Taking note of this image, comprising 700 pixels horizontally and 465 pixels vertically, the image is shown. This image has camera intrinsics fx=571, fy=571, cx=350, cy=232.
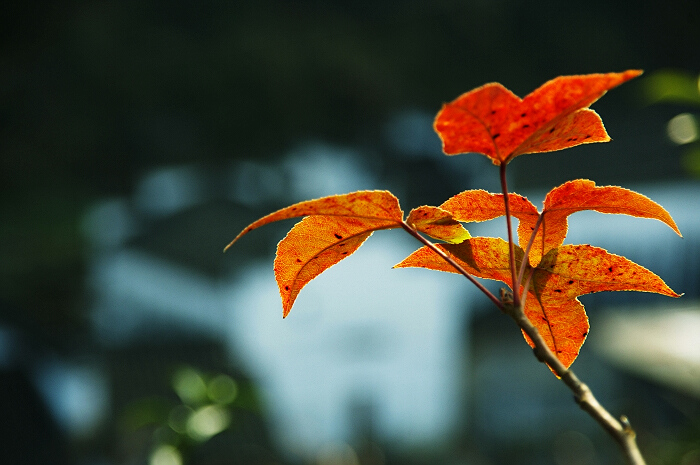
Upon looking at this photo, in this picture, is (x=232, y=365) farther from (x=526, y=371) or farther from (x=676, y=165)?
(x=676, y=165)

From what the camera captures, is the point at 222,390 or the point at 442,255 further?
the point at 222,390

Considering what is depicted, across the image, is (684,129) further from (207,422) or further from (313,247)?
(207,422)

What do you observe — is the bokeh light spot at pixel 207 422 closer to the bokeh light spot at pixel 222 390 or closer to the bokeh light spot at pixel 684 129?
the bokeh light spot at pixel 222 390

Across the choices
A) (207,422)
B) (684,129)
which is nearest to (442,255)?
(684,129)

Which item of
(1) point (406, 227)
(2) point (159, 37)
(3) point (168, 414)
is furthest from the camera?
(2) point (159, 37)

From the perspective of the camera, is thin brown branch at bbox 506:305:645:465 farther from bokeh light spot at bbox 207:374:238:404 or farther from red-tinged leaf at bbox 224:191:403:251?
bokeh light spot at bbox 207:374:238:404

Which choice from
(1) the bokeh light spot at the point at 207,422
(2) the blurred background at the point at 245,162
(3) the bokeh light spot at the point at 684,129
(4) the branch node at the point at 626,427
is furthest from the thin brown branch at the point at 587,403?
(2) the blurred background at the point at 245,162

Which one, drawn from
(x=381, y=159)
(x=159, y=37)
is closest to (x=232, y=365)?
(x=381, y=159)

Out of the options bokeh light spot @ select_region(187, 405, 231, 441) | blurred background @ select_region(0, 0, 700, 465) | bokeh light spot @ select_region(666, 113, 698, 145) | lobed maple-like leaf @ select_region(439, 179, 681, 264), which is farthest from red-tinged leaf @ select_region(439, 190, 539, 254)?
blurred background @ select_region(0, 0, 700, 465)
